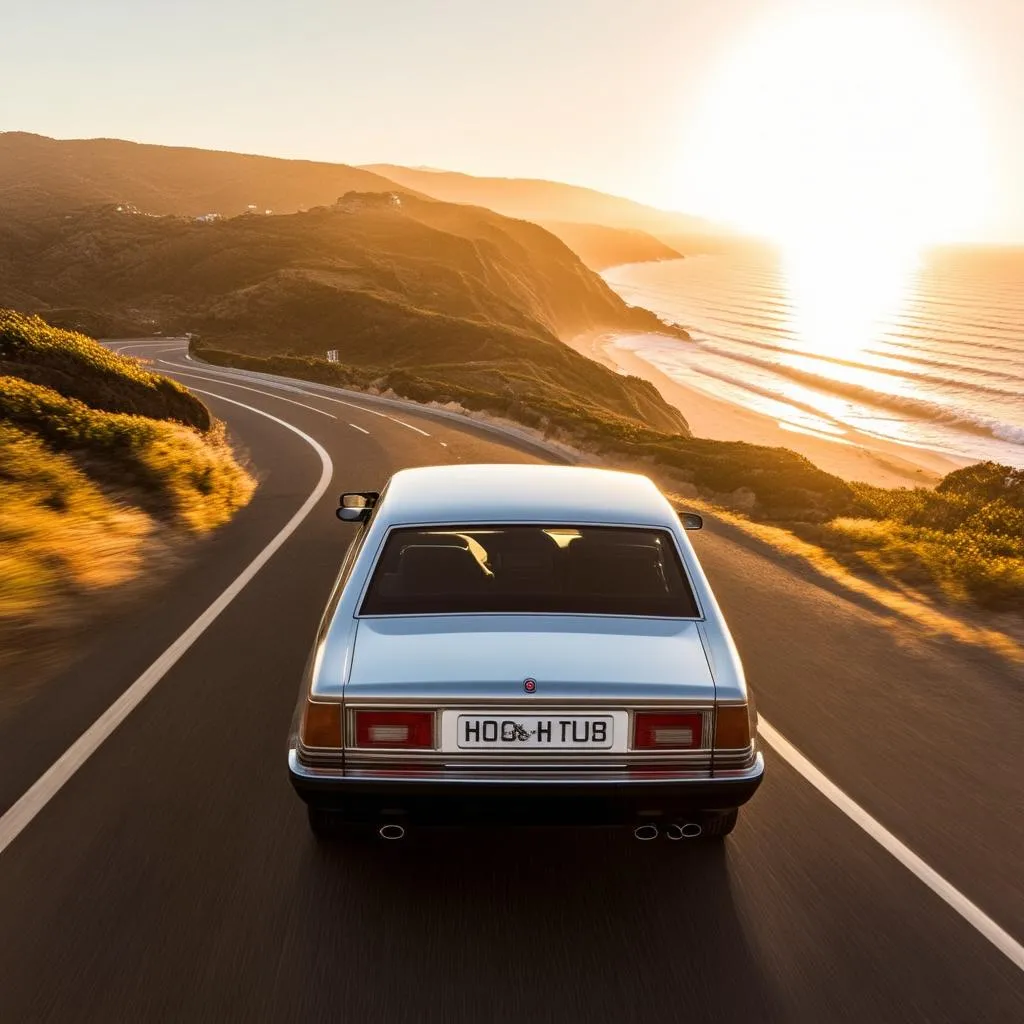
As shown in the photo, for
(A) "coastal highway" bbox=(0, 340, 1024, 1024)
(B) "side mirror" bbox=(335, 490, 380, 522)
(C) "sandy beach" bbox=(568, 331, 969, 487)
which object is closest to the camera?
(A) "coastal highway" bbox=(0, 340, 1024, 1024)

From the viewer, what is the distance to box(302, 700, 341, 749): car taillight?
3.28m

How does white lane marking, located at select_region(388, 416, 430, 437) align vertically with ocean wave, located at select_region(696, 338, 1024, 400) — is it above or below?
above

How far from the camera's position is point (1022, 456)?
46.5 meters

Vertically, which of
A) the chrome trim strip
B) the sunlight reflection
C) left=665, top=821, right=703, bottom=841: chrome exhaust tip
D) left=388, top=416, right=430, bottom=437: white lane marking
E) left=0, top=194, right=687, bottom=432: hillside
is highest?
the chrome trim strip

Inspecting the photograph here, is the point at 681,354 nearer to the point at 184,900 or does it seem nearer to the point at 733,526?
the point at 733,526

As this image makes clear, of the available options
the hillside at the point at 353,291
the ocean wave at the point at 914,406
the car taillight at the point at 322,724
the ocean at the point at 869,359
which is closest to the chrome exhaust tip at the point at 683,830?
the car taillight at the point at 322,724

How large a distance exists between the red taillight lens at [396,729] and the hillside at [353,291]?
39.3 metres

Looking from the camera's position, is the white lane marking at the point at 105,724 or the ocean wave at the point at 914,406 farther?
the ocean wave at the point at 914,406

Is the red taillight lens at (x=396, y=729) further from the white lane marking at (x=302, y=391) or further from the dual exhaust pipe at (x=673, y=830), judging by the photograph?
the white lane marking at (x=302, y=391)

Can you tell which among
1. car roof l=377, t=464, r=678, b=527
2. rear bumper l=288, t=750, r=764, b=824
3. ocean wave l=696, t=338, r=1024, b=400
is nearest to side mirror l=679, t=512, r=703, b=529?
car roof l=377, t=464, r=678, b=527

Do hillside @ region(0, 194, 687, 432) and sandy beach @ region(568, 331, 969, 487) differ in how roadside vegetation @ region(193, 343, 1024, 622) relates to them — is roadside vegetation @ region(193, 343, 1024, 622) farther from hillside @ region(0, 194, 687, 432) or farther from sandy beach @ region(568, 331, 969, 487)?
hillside @ region(0, 194, 687, 432)

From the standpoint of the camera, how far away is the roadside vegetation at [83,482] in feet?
26.8

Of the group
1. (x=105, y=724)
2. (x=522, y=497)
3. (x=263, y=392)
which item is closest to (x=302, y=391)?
(x=263, y=392)

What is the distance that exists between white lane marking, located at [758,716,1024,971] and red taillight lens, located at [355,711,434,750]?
2319mm
